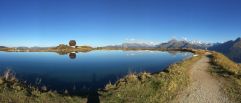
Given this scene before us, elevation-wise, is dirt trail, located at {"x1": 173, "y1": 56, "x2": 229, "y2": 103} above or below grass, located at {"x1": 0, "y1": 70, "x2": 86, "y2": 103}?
below

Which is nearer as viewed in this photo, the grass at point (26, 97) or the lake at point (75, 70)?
the grass at point (26, 97)

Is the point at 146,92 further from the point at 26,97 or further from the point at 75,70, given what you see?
the point at 75,70

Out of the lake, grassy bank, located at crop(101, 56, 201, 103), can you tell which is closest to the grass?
grassy bank, located at crop(101, 56, 201, 103)

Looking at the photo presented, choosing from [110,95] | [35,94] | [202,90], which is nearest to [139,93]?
[110,95]

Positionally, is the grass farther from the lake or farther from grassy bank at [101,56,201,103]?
the lake

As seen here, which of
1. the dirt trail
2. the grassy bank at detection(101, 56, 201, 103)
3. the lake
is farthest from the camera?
the lake

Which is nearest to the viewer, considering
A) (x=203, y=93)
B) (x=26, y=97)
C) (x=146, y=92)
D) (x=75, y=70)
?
(x=26, y=97)

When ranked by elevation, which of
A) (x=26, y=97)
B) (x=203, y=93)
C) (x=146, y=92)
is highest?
(x=26, y=97)

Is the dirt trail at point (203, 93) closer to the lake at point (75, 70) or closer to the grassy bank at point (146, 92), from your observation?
the grassy bank at point (146, 92)

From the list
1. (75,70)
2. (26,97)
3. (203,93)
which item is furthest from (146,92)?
(75,70)

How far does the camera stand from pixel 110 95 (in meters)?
27.8

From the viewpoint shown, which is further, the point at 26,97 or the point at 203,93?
the point at 203,93

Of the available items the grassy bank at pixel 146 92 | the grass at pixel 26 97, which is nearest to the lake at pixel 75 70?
the grassy bank at pixel 146 92

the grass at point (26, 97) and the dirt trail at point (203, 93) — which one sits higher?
the grass at point (26, 97)
